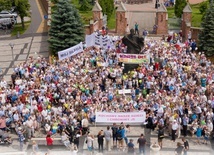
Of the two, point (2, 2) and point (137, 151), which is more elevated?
point (2, 2)

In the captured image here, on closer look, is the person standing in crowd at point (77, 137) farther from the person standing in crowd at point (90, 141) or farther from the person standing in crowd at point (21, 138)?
the person standing in crowd at point (21, 138)

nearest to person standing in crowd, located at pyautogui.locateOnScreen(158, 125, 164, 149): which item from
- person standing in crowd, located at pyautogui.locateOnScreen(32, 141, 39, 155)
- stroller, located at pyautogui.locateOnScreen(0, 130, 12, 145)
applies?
person standing in crowd, located at pyautogui.locateOnScreen(32, 141, 39, 155)

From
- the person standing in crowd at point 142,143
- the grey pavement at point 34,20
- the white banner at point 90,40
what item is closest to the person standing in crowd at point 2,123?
the person standing in crowd at point 142,143

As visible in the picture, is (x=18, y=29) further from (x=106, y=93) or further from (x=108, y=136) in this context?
(x=108, y=136)

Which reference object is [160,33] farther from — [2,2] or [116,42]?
[2,2]

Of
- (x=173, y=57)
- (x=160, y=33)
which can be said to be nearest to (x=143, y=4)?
(x=160, y=33)

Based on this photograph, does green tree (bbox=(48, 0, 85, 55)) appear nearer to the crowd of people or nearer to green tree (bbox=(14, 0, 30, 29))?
the crowd of people

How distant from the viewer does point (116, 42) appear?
33.7 meters

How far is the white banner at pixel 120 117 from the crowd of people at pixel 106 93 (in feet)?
2.22

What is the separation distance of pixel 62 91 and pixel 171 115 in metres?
6.71

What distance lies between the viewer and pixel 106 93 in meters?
24.9

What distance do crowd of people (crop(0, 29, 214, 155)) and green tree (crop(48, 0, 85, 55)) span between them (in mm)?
3299

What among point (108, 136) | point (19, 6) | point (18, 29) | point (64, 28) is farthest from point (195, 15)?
point (108, 136)

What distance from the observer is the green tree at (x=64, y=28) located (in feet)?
112
